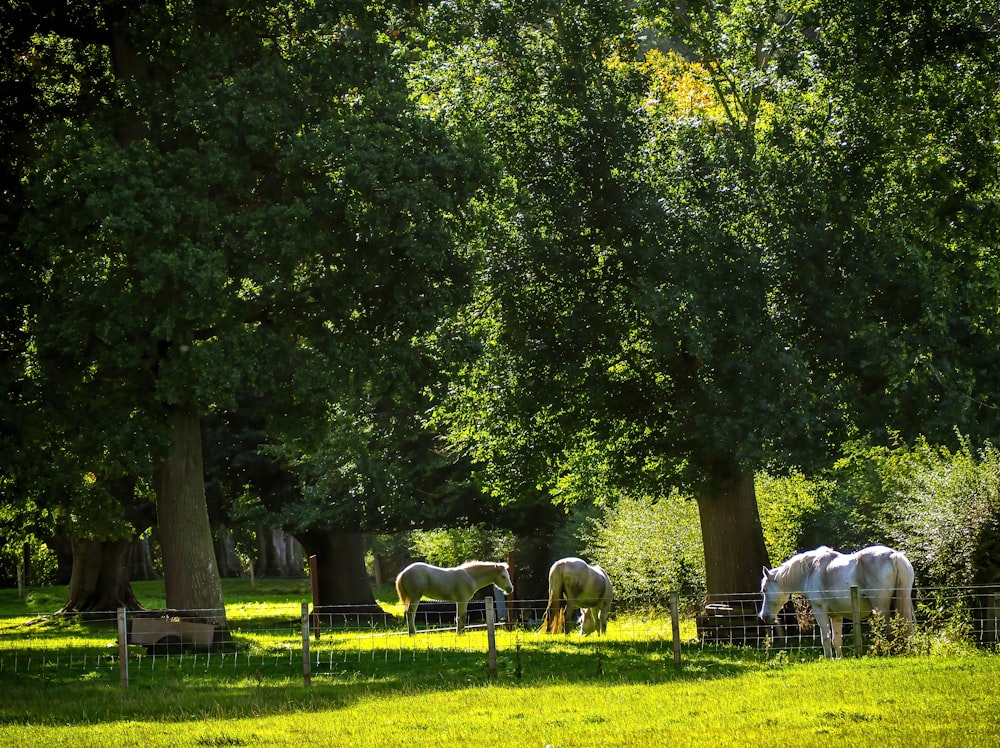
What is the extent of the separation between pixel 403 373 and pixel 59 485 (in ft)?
22.2

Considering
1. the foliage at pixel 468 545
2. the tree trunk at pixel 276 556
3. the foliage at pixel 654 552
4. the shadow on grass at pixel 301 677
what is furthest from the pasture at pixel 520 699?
the tree trunk at pixel 276 556

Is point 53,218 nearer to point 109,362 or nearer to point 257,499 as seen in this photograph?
point 109,362

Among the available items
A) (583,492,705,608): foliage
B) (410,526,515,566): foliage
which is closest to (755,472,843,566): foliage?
(583,492,705,608): foliage

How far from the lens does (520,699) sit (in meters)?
15.1

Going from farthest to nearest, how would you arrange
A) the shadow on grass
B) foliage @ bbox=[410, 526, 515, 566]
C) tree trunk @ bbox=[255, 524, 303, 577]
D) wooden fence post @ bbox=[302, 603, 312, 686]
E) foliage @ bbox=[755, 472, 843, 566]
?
tree trunk @ bbox=[255, 524, 303, 577]
foliage @ bbox=[410, 526, 515, 566]
foliage @ bbox=[755, 472, 843, 566]
wooden fence post @ bbox=[302, 603, 312, 686]
the shadow on grass

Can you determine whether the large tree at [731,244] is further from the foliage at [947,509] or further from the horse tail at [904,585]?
the horse tail at [904,585]

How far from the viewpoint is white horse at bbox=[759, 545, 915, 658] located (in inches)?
778

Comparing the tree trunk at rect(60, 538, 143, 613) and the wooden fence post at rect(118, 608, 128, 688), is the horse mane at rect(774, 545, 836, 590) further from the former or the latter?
the tree trunk at rect(60, 538, 143, 613)

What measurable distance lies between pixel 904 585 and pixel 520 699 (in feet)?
24.8

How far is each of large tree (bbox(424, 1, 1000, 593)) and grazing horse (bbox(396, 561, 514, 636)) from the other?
3.27 metres

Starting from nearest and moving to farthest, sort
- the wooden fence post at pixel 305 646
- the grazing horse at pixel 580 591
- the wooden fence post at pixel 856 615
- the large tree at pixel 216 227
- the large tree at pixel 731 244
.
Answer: the wooden fence post at pixel 305 646 → the wooden fence post at pixel 856 615 → the large tree at pixel 216 227 → the large tree at pixel 731 244 → the grazing horse at pixel 580 591

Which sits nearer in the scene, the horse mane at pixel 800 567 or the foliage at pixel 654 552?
the horse mane at pixel 800 567

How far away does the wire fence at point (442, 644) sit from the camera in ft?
63.8

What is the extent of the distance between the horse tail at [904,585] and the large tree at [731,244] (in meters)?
3.48
